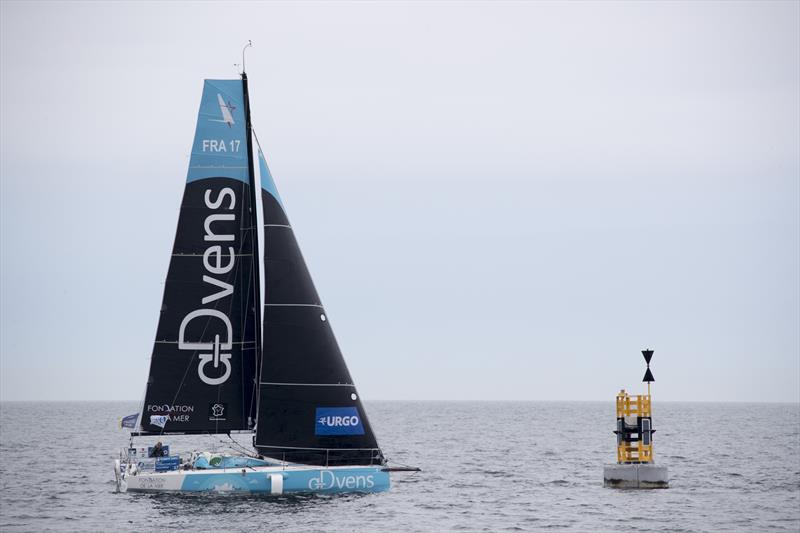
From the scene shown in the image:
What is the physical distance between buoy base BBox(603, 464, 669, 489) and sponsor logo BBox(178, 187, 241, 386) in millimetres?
15346

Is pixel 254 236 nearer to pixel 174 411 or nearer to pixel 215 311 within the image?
pixel 215 311

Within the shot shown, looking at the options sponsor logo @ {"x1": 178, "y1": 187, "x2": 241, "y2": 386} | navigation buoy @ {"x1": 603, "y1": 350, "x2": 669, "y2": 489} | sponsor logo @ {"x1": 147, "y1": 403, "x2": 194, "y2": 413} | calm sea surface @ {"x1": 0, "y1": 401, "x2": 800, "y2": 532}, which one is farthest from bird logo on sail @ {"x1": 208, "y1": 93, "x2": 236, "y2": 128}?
navigation buoy @ {"x1": 603, "y1": 350, "x2": 669, "y2": 489}

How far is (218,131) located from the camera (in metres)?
40.1

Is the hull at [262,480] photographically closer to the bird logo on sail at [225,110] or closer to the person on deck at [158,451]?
the person on deck at [158,451]

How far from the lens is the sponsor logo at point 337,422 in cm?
3938

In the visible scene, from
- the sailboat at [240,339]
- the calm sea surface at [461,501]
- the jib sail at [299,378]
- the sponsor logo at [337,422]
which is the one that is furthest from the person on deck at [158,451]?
the sponsor logo at [337,422]

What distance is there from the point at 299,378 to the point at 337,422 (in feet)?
6.29

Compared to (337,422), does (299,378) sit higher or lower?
higher

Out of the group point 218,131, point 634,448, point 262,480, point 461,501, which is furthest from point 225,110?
point 634,448

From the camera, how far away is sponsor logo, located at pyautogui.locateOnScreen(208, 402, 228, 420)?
40.2 meters

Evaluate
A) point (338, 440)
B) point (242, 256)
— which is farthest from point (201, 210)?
point (338, 440)

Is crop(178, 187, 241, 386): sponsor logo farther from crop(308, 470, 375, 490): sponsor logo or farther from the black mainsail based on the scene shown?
crop(308, 470, 375, 490): sponsor logo

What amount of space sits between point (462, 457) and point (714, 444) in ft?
82.4

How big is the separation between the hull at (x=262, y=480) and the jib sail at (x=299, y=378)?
778 mm
